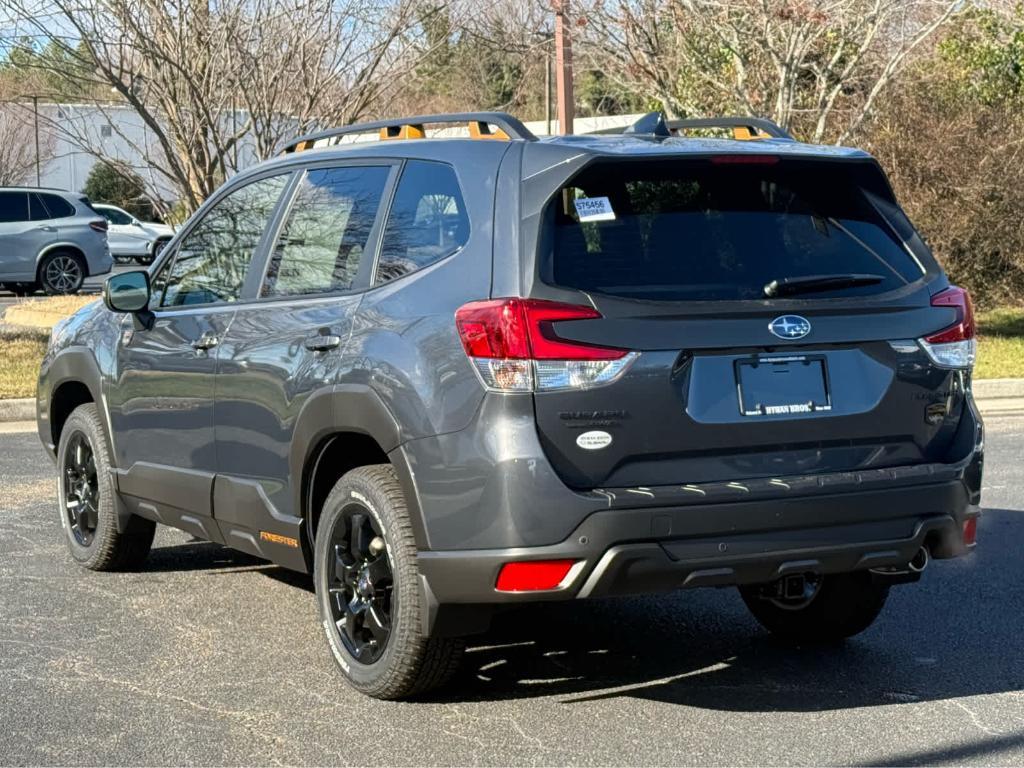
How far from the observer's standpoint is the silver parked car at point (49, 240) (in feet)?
87.8

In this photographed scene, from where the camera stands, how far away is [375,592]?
16.8ft

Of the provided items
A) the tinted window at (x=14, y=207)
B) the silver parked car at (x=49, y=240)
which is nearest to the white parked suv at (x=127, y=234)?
the silver parked car at (x=49, y=240)

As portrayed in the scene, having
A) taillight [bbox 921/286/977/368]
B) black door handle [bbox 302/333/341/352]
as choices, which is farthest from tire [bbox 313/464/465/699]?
taillight [bbox 921/286/977/368]

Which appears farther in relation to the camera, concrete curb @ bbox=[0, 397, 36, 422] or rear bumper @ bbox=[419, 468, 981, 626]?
concrete curb @ bbox=[0, 397, 36, 422]

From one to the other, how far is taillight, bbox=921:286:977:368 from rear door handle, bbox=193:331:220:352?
267cm

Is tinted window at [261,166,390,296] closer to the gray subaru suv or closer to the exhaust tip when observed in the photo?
the gray subaru suv

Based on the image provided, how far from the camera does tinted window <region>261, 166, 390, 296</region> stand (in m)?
5.38

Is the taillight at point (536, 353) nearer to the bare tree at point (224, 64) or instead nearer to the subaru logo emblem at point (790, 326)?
the subaru logo emblem at point (790, 326)

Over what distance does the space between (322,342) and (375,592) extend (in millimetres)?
859

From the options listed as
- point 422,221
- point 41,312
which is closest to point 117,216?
point 41,312

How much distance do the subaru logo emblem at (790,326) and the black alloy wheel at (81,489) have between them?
3.62 m

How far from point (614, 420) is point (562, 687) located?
1.25 metres

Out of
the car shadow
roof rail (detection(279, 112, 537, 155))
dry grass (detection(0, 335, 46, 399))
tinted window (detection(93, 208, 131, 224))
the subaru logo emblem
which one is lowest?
tinted window (detection(93, 208, 131, 224))

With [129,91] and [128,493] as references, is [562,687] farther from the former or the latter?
[129,91]
